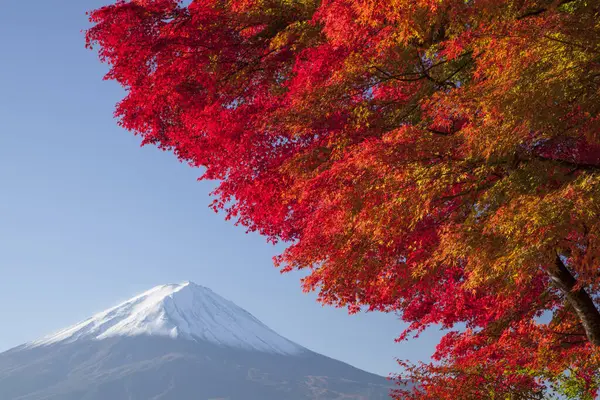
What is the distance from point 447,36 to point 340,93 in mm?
1865

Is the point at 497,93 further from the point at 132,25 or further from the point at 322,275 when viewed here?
the point at 132,25

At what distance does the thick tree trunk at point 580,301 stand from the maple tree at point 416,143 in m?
0.02

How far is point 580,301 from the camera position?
361 inches

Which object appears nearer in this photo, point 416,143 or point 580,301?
point 416,143

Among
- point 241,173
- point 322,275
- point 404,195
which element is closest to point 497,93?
point 404,195

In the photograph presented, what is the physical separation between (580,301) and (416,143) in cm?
419

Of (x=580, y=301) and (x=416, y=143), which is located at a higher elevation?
(x=416, y=143)

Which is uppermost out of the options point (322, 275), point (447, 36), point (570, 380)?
point (447, 36)

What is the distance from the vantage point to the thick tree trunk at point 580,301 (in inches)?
354

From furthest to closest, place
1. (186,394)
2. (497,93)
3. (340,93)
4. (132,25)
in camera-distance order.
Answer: (186,394) < (132,25) < (340,93) < (497,93)

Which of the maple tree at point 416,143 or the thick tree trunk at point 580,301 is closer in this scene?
the maple tree at point 416,143

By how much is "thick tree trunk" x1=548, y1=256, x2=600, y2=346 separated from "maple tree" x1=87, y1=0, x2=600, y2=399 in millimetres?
21

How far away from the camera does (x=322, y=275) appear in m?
8.41

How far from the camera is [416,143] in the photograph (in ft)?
22.6
